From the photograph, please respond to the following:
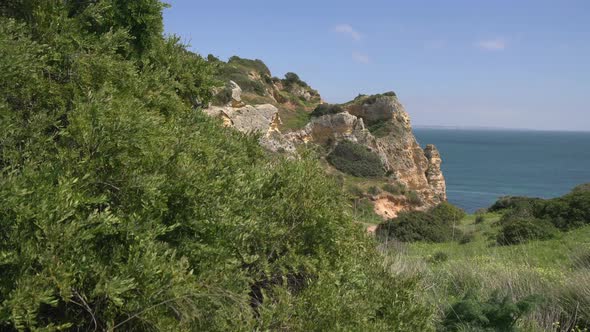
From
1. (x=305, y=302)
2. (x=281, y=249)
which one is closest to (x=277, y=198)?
(x=281, y=249)

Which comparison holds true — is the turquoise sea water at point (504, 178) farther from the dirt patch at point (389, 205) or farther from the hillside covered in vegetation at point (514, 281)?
the hillside covered in vegetation at point (514, 281)

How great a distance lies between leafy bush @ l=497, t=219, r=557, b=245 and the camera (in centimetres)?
1677

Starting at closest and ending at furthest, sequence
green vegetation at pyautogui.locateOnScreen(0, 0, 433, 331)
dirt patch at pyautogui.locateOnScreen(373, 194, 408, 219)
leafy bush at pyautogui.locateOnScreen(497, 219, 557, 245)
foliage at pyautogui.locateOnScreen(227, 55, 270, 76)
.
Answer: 1. green vegetation at pyautogui.locateOnScreen(0, 0, 433, 331)
2. leafy bush at pyautogui.locateOnScreen(497, 219, 557, 245)
3. dirt patch at pyautogui.locateOnScreen(373, 194, 408, 219)
4. foliage at pyautogui.locateOnScreen(227, 55, 270, 76)

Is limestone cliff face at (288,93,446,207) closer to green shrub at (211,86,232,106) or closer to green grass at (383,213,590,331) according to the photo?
green shrub at (211,86,232,106)

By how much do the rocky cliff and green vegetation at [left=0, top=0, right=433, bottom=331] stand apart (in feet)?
85.5

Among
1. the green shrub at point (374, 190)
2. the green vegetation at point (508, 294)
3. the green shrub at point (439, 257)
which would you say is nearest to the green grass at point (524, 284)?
the green vegetation at point (508, 294)

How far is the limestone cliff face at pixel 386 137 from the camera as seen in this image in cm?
3704

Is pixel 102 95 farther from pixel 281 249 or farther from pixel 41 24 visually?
pixel 281 249

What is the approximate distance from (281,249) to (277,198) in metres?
0.55

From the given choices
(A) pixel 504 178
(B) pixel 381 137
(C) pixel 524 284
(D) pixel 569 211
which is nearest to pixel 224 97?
(B) pixel 381 137

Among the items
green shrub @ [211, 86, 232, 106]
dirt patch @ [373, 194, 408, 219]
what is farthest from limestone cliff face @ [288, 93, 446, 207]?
green shrub @ [211, 86, 232, 106]

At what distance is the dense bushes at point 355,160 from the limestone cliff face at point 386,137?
72 centimetres

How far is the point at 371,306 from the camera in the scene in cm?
526

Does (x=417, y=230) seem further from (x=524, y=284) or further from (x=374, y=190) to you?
(x=524, y=284)
